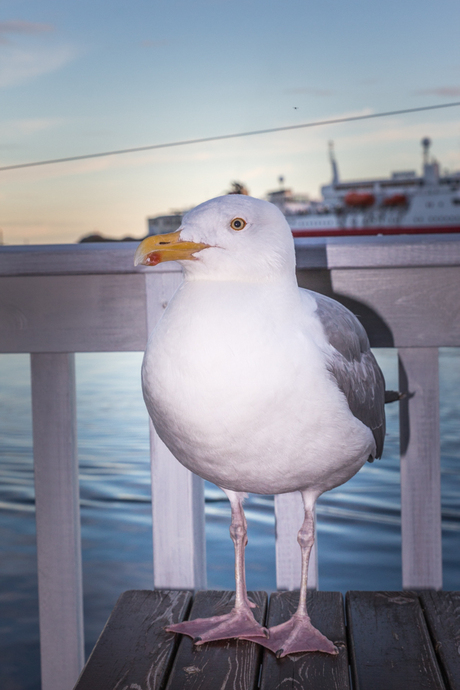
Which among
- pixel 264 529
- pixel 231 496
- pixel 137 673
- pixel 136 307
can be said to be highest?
pixel 136 307

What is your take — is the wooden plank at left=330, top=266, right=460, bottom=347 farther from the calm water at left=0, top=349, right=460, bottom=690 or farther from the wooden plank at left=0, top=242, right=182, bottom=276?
the calm water at left=0, top=349, right=460, bottom=690

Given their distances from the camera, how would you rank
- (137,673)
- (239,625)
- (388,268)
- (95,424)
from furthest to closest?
(95,424), (388,268), (239,625), (137,673)

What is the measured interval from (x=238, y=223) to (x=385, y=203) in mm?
50313

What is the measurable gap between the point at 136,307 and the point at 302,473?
0.73 metres

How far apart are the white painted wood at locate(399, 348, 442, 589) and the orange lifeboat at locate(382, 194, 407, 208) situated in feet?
161

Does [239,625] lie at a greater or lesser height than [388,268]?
lesser

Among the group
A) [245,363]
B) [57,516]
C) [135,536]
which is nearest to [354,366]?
[245,363]

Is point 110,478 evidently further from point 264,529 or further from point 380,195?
point 380,195

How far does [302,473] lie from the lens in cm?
128

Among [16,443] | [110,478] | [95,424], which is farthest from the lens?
[95,424]

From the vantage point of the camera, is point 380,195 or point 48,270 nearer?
point 48,270

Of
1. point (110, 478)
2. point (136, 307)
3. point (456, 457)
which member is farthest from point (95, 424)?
point (136, 307)

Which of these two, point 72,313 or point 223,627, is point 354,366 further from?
point 72,313

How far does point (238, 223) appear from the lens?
4.06 feet
